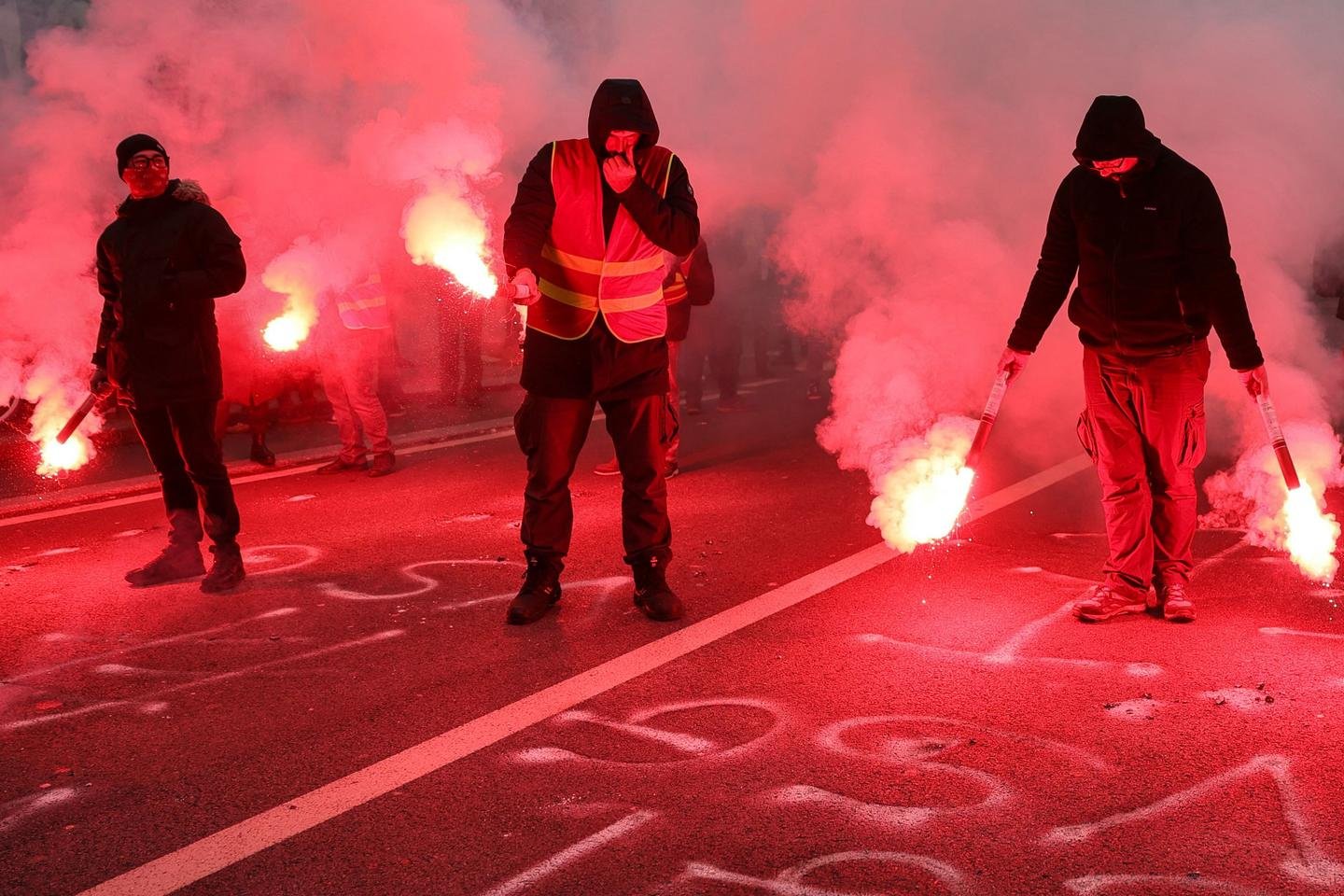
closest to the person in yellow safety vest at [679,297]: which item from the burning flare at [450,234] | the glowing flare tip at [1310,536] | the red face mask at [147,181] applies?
the burning flare at [450,234]

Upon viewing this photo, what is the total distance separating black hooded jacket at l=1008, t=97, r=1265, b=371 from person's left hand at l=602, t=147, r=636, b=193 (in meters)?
1.54

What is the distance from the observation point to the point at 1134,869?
3.10m

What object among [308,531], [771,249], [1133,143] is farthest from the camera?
[771,249]

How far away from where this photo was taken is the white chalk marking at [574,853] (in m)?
3.10

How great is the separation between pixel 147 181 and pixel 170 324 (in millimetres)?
586

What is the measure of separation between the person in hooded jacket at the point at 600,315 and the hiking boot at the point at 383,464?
146 inches

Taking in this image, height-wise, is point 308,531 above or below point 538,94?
below

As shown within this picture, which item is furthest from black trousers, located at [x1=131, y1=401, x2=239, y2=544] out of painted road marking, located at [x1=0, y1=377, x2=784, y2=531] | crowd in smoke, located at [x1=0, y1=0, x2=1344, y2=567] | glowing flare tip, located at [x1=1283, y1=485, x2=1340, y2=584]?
glowing flare tip, located at [x1=1283, y1=485, x2=1340, y2=584]

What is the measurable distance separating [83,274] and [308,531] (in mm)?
2444

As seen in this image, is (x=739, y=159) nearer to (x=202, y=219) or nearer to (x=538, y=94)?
(x=538, y=94)

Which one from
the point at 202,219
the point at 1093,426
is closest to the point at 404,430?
the point at 202,219

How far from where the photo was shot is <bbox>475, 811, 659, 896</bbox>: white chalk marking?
3104mm

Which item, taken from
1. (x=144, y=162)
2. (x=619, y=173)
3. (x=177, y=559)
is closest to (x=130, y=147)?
(x=144, y=162)

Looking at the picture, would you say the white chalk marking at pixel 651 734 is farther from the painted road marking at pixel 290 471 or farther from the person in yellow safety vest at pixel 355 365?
the person in yellow safety vest at pixel 355 365
